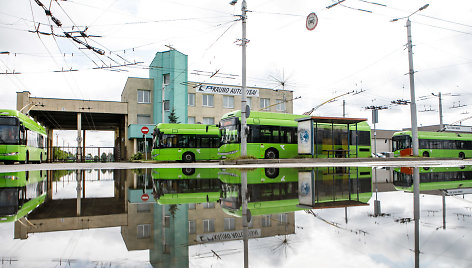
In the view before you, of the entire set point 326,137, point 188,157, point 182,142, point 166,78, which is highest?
point 166,78

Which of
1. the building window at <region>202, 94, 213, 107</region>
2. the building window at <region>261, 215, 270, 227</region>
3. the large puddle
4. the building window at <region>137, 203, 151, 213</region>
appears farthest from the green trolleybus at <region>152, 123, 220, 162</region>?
the building window at <region>261, 215, 270, 227</region>

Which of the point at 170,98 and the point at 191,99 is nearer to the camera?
the point at 170,98

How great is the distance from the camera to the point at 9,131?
821 inches

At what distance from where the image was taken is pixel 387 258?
6.88 feet

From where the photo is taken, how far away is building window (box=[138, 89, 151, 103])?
145ft

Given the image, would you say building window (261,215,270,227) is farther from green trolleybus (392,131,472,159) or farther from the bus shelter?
green trolleybus (392,131,472,159)

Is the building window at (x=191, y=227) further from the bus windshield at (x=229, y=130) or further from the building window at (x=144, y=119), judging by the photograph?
the building window at (x=144, y=119)

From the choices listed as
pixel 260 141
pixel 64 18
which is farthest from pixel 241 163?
pixel 64 18

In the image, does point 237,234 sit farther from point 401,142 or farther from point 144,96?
point 144,96

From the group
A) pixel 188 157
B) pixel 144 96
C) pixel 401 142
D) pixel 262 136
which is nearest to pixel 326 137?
pixel 262 136

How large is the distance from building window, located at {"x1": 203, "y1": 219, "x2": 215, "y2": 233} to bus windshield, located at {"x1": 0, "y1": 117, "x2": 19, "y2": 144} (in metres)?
21.9

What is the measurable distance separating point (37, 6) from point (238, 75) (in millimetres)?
19771

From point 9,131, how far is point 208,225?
22137 mm

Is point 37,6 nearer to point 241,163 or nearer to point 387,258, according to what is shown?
point 241,163
